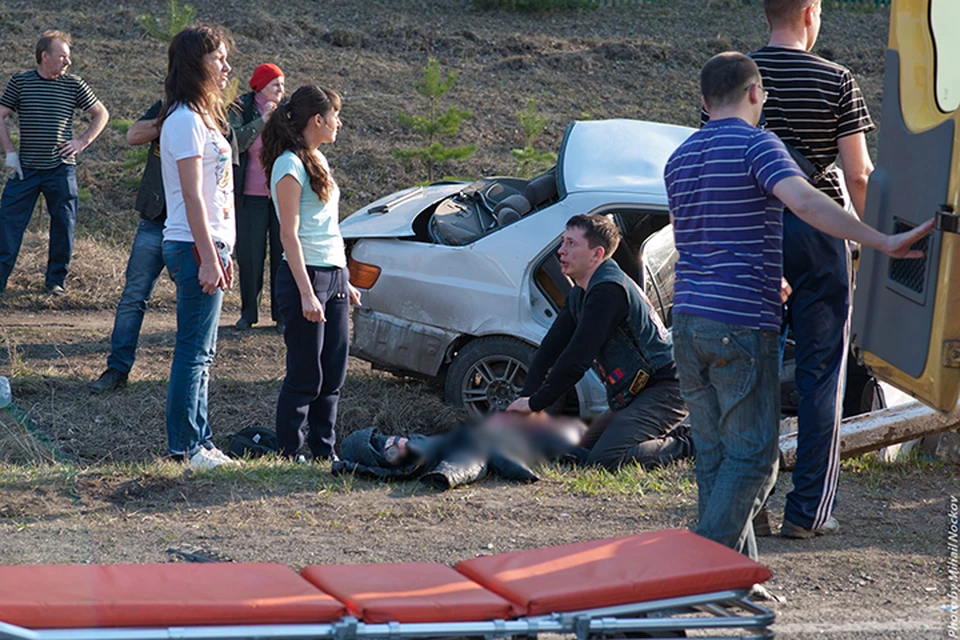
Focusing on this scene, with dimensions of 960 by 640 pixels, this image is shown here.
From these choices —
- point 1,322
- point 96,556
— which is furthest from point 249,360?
point 96,556

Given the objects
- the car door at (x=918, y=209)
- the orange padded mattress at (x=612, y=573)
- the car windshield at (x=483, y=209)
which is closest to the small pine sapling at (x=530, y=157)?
the car windshield at (x=483, y=209)

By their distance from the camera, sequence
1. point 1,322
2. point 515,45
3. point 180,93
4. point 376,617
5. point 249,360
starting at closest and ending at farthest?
point 376,617 < point 180,93 < point 249,360 < point 1,322 < point 515,45

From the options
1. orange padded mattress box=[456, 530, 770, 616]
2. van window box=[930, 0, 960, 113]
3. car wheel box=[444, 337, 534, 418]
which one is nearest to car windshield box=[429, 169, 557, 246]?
car wheel box=[444, 337, 534, 418]

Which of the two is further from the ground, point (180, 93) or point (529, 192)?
point (180, 93)

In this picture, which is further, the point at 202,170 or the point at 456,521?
the point at 202,170

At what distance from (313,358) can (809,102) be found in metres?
2.69

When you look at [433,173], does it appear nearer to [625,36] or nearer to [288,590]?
[625,36]

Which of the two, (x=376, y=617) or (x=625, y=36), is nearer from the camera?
(x=376, y=617)

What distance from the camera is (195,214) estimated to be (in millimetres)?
5195

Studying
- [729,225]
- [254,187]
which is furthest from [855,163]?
[254,187]

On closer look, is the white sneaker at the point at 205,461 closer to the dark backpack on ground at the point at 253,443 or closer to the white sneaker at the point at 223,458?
the white sneaker at the point at 223,458

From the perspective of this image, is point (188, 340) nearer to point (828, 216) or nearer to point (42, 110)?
point (828, 216)

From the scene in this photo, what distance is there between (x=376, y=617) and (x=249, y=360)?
5718mm

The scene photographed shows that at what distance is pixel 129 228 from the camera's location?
13.2m
